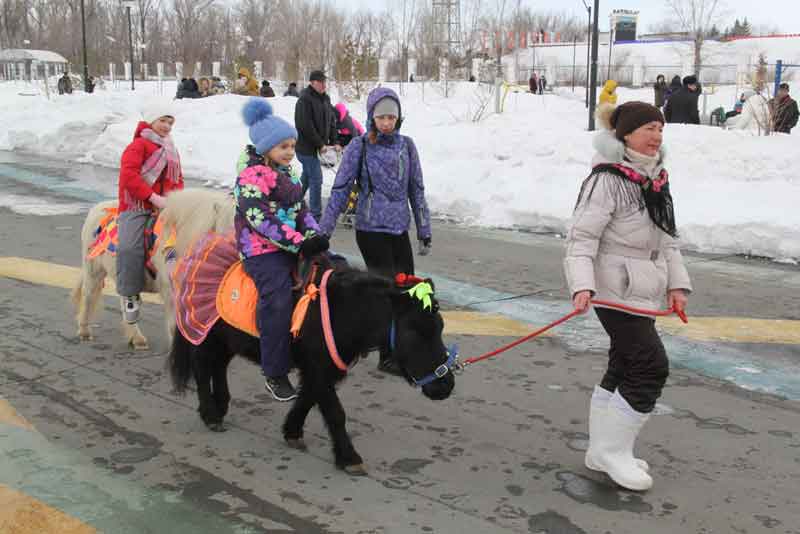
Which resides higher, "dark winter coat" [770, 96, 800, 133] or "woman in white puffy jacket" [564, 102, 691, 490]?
"dark winter coat" [770, 96, 800, 133]

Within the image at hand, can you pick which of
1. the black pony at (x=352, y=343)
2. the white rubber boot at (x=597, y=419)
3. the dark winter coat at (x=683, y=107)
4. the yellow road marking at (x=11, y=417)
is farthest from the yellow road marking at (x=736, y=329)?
the dark winter coat at (x=683, y=107)

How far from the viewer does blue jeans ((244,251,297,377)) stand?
403 cm

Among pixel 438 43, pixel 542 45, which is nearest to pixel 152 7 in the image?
pixel 542 45

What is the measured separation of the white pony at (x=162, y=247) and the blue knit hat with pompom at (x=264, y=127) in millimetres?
471

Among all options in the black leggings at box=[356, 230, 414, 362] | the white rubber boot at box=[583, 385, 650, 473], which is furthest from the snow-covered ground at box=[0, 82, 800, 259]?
the white rubber boot at box=[583, 385, 650, 473]

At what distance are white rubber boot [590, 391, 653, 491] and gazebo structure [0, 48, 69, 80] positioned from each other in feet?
207

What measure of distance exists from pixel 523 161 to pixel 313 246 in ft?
37.8

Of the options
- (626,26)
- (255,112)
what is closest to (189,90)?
(255,112)

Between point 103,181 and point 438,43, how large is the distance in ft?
107

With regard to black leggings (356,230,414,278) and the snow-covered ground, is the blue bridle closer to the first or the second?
black leggings (356,230,414,278)

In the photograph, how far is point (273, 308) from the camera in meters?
4.02

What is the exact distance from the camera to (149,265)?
587 centimetres

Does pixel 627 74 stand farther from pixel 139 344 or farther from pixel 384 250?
pixel 139 344

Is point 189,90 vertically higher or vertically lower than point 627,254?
higher
